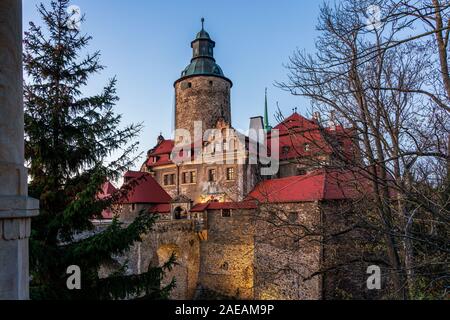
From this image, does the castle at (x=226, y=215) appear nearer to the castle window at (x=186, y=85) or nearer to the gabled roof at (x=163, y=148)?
the gabled roof at (x=163, y=148)

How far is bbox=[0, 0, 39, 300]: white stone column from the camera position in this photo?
7.35 ft

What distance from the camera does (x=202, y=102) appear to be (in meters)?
28.3

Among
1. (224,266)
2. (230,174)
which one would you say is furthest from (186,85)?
(224,266)

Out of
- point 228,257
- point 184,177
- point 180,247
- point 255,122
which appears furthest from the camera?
point 255,122

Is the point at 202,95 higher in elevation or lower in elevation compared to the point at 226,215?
higher

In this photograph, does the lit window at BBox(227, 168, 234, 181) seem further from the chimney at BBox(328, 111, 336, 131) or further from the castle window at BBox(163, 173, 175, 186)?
the chimney at BBox(328, 111, 336, 131)

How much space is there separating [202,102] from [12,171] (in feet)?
87.2

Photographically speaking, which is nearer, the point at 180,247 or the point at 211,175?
the point at 180,247

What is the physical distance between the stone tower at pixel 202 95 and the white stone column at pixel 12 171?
2527 cm

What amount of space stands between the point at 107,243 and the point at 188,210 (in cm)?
1507

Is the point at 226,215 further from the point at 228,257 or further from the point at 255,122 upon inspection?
the point at 255,122
